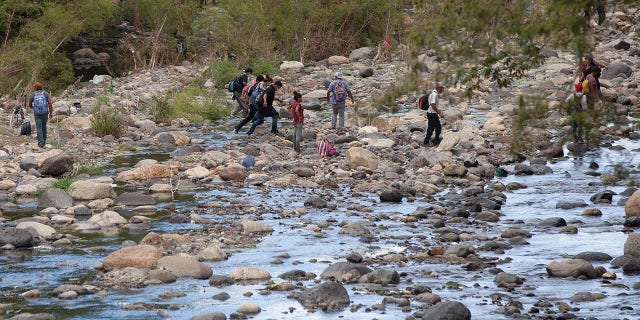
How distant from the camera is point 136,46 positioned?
4491 centimetres

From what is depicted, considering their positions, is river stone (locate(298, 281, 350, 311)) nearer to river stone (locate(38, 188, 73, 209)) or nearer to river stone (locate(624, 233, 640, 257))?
river stone (locate(624, 233, 640, 257))

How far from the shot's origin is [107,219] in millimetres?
16469

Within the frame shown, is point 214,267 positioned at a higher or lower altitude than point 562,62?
lower

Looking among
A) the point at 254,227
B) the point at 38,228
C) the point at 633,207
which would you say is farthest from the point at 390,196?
the point at 38,228

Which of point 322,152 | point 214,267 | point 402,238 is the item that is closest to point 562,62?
point 322,152

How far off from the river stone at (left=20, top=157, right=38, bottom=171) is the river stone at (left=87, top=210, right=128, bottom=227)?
222 inches

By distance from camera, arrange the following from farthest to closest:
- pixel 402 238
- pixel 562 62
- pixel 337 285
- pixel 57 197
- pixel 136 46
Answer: pixel 136 46 < pixel 562 62 < pixel 57 197 < pixel 402 238 < pixel 337 285

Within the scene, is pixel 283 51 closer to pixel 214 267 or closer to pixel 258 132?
pixel 258 132

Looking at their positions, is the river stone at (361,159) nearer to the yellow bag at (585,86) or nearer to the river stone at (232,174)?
the river stone at (232,174)

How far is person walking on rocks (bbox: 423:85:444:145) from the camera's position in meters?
22.4

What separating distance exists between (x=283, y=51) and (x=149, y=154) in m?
17.6

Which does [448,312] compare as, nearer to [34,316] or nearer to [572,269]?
[572,269]

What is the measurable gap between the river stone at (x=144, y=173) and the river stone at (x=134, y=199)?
7.42ft

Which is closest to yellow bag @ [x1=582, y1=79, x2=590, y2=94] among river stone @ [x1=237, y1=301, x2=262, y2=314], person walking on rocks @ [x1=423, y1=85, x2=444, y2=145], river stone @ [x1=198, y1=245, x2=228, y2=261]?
person walking on rocks @ [x1=423, y1=85, x2=444, y2=145]
